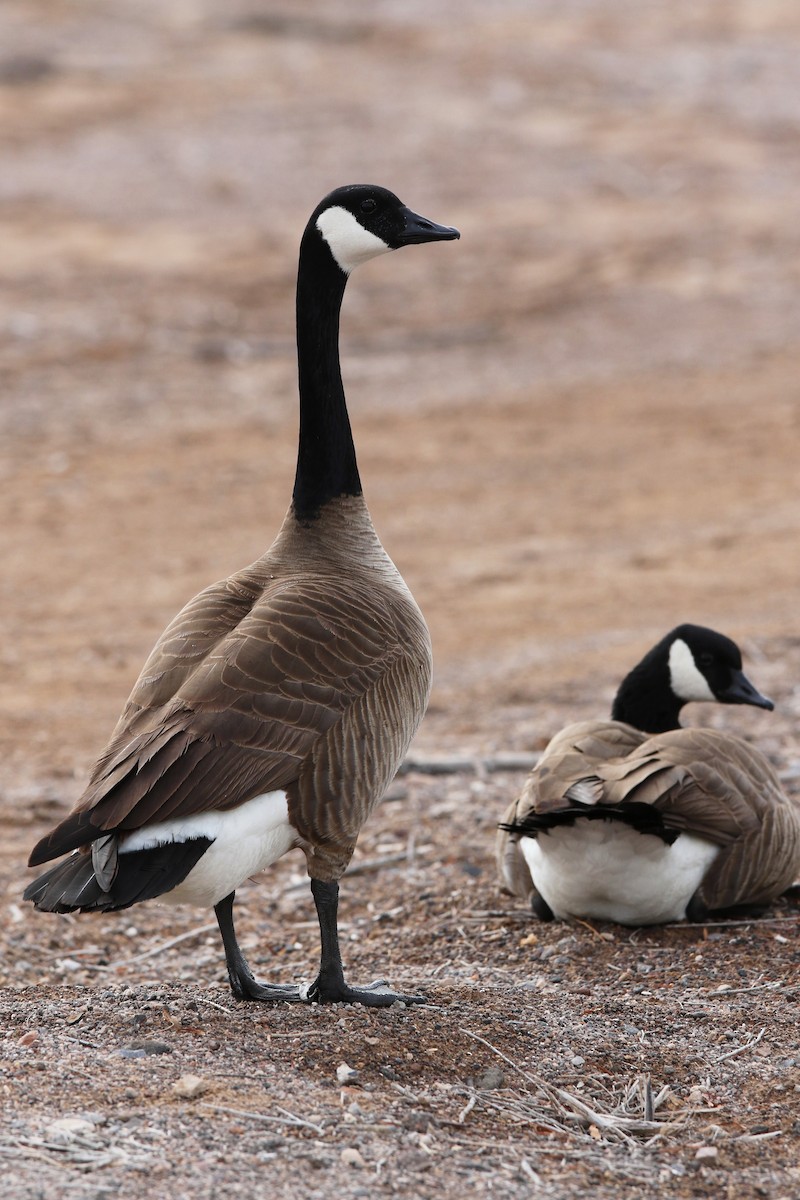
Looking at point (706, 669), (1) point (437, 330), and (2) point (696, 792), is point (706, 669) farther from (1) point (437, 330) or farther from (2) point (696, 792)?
(1) point (437, 330)

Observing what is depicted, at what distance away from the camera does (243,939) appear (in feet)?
19.0

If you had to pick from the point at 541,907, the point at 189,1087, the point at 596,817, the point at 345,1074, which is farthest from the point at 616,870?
the point at 189,1087

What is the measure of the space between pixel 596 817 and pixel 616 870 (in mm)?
371

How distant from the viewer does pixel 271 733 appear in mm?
4086

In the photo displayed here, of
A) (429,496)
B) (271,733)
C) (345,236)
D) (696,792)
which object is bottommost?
(429,496)

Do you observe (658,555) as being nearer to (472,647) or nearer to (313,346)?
(472,647)

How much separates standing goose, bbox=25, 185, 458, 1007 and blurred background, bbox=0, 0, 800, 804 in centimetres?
301

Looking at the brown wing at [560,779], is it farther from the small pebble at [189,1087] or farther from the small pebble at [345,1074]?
the small pebble at [189,1087]

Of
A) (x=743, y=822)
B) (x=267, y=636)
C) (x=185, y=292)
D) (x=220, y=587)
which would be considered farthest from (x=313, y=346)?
(x=185, y=292)

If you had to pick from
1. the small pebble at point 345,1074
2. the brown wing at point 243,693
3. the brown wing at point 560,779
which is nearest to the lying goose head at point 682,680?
the brown wing at point 560,779

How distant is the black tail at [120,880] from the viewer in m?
3.70

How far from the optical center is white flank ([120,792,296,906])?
12.7ft

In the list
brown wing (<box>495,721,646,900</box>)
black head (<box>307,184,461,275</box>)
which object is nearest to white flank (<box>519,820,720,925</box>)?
brown wing (<box>495,721,646,900</box>)

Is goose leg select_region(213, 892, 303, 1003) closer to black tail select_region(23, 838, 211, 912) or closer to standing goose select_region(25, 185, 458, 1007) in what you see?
standing goose select_region(25, 185, 458, 1007)
